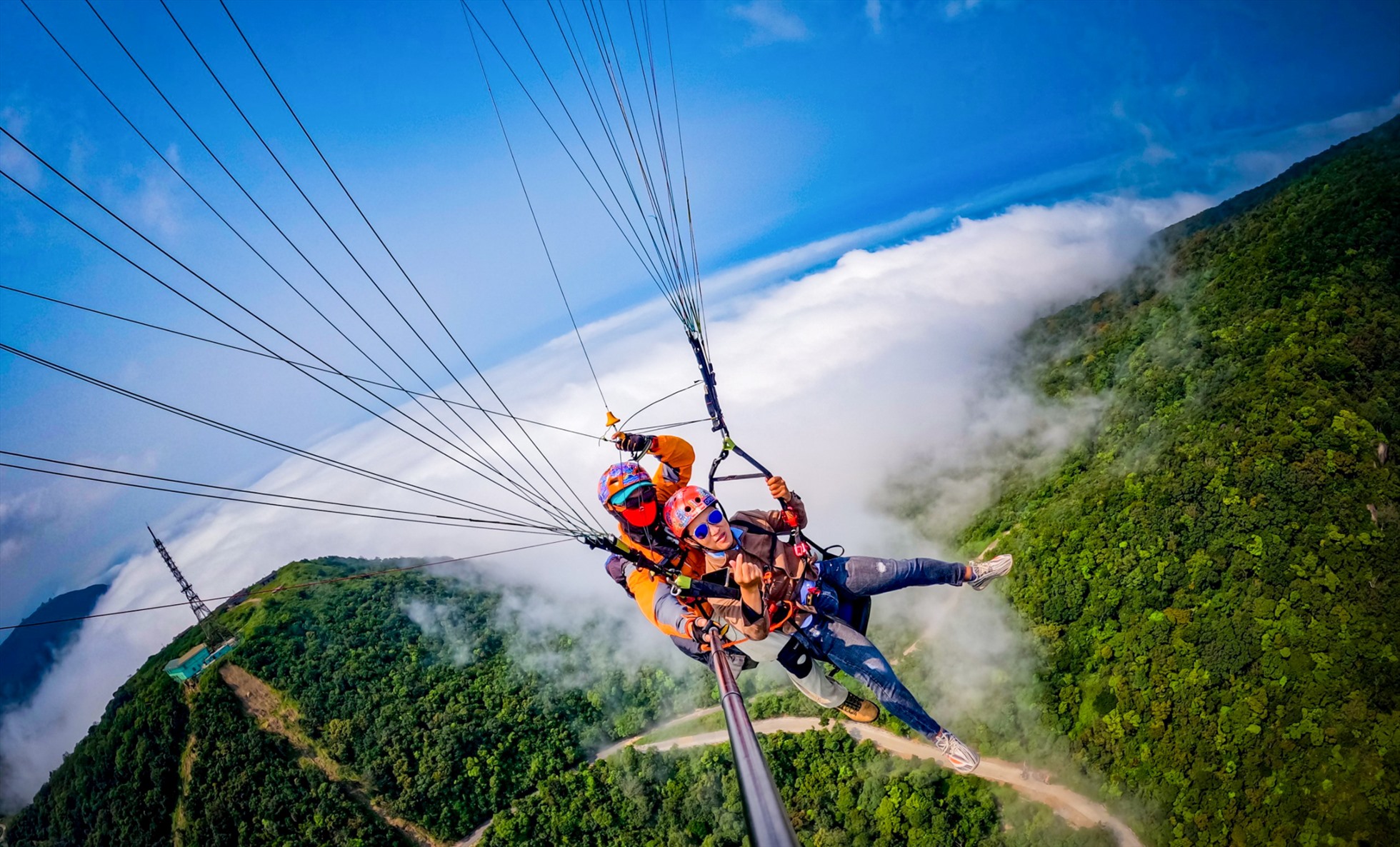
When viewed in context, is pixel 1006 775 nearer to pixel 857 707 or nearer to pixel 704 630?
pixel 857 707

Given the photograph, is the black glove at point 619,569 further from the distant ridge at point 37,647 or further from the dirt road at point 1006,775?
the distant ridge at point 37,647

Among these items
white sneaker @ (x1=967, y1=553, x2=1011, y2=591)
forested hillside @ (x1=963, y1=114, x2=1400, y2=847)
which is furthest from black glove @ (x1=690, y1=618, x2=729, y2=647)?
forested hillside @ (x1=963, y1=114, x2=1400, y2=847)

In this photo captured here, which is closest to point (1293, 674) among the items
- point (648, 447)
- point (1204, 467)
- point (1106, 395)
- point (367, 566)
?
point (1204, 467)

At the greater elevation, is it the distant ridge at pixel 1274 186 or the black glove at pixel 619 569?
the distant ridge at pixel 1274 186

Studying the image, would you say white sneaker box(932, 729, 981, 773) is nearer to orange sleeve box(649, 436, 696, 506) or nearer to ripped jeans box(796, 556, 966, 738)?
ripped jeans box(796, 556, 966, 738)

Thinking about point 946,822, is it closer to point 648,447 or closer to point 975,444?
point 648,447

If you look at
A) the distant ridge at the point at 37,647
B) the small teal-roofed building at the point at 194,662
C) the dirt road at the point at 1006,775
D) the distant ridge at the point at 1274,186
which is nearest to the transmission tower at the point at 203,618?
the small teal-roofed building at the point at 194,662
